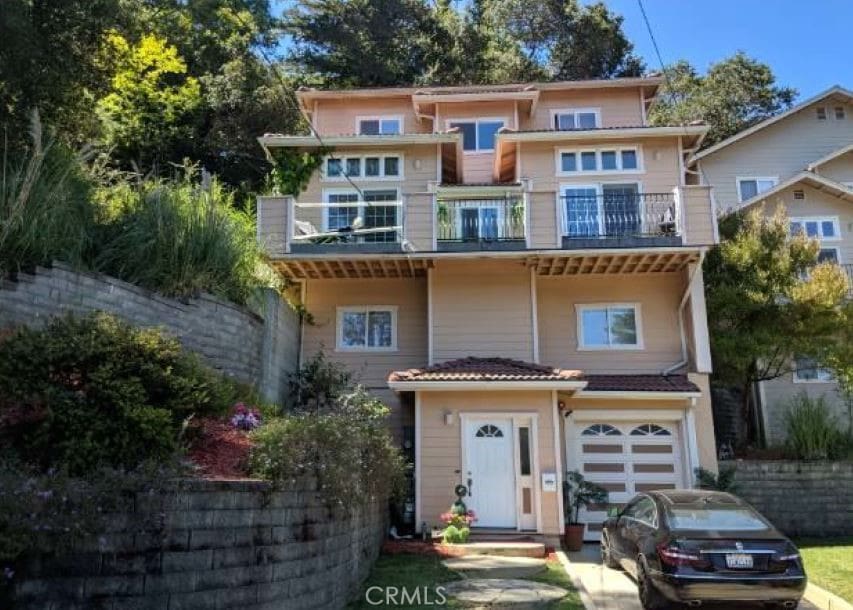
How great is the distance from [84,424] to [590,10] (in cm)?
3277

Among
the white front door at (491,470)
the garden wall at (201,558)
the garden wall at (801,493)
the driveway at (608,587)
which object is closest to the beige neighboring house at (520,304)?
the white front door at (491,470)

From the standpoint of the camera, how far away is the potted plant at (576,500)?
13.0 m

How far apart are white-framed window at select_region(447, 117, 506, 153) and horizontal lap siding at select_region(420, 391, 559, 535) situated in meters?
9.19

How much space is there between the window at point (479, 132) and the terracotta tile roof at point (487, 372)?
8.09 meters

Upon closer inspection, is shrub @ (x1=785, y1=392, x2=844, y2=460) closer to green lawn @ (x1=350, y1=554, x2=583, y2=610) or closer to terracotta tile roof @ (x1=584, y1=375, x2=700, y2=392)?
terracotta tile roof @ (x1=584, y1=375, x2=700, y2=392)

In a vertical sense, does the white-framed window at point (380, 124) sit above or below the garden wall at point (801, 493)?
above

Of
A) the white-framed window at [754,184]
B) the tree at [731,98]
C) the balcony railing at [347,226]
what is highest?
the tree at [731,98]

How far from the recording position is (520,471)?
44.6 feet

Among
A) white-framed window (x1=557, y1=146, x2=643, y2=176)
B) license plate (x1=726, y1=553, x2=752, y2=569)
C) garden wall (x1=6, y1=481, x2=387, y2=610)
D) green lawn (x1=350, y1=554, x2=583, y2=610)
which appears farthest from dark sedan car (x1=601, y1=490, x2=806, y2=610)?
white-framed window (x1=557, y1=146, x2=643, y2=176)

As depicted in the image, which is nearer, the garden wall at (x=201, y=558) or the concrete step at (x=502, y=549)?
the garden wall at (x=201, y=558)

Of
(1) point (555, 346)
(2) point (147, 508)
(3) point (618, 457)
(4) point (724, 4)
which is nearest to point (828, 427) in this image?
(3) point (618, 457)

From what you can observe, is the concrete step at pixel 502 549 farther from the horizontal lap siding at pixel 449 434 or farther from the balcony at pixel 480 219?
the balcony at pixel 480 219

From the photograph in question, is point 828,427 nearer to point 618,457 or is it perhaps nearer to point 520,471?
point 618,457

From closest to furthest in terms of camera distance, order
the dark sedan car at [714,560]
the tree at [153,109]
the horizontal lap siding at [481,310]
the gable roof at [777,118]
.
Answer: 1. the dark sedan car at [714,560]
2. the horizontal lap siding at [481,310]
3. the gable roof at [777,118]
4. the tree at [153,109]
